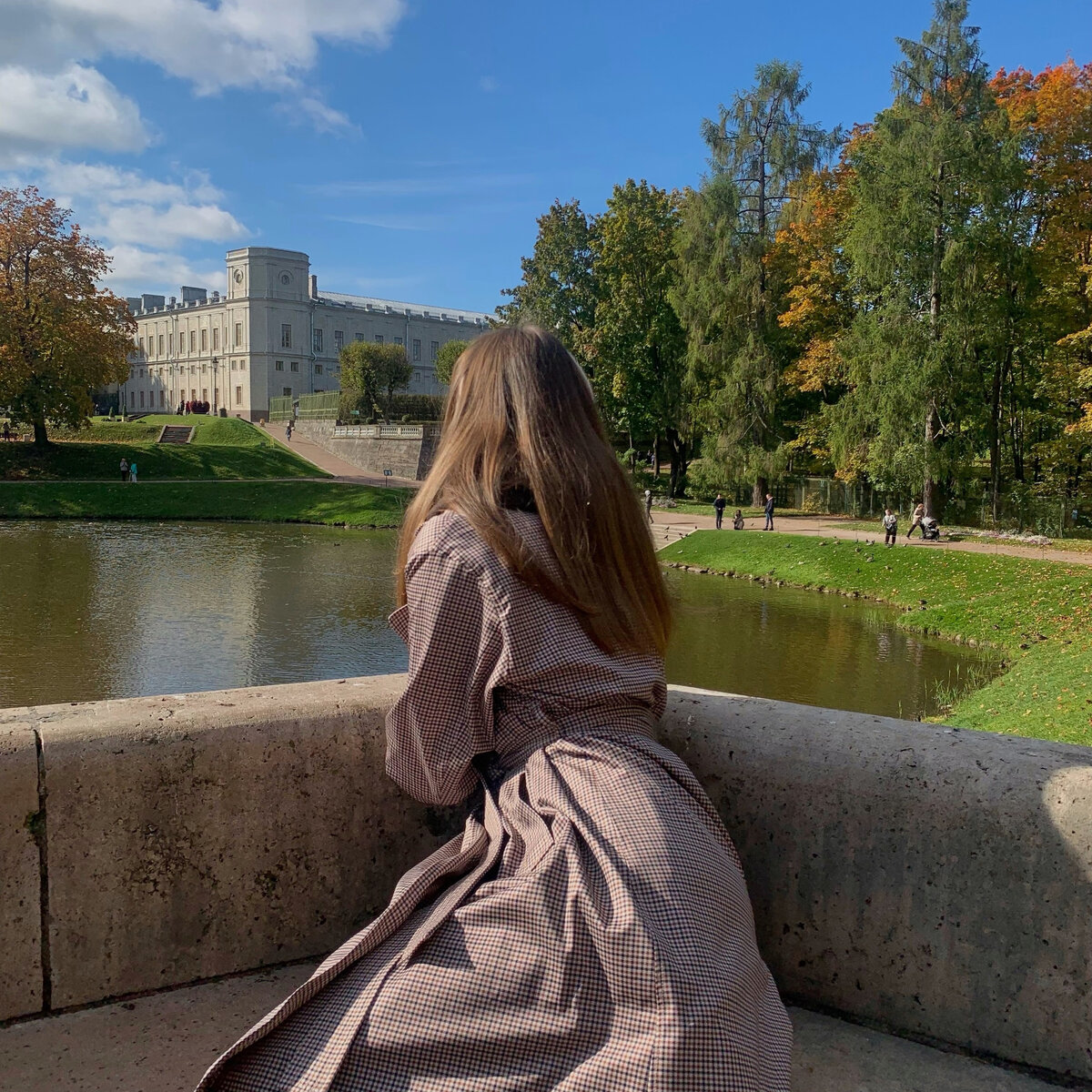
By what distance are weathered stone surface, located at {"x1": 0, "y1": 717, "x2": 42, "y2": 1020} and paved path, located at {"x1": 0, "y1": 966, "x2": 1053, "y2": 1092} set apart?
0.26 feet

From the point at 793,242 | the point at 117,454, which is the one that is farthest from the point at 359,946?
the point at 117,454

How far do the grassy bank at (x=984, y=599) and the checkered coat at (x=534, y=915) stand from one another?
7.27 metres

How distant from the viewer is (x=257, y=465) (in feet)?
162

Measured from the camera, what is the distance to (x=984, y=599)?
66.1ft

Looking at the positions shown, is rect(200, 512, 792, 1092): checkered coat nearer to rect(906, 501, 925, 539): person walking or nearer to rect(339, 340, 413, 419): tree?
rect(906, 501, 925, 539): person walking

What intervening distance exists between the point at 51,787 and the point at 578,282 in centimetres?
4443

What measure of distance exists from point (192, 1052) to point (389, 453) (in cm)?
5021

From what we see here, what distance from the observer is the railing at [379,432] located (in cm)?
5091

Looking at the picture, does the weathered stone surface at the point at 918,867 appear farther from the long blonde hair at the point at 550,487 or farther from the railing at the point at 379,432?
the railing at the point at 379,432

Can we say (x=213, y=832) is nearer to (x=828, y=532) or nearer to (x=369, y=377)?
(x=828, y=532)

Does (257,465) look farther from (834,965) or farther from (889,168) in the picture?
(834,965)

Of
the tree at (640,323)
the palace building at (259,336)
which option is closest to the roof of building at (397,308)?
the palace building at (259,336)

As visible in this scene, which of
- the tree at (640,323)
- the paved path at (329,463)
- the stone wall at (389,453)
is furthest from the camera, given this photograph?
the stone wall at (389,453)

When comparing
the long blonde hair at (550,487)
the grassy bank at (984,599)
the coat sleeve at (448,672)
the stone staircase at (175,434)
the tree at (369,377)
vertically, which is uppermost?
the tree at (369,377)
